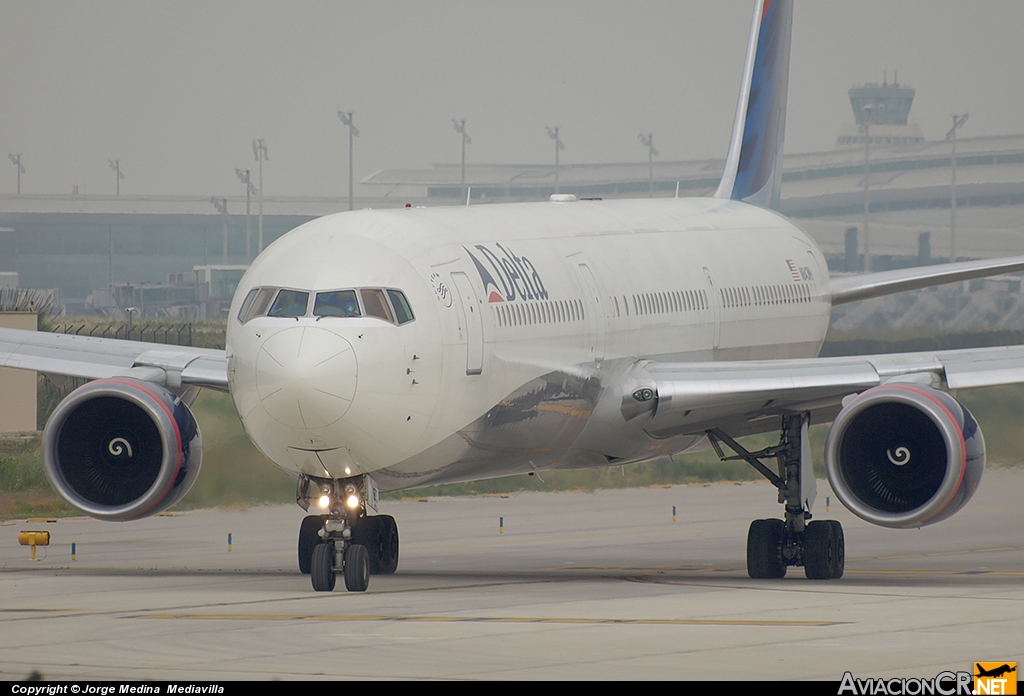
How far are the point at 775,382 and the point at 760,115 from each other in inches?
441

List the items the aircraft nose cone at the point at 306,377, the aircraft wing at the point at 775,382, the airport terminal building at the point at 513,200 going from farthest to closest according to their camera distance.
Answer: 1. the airport terminal building at the point at 513,200
2. the aircraft wing at the point at 775,382
3. the aircraft nose cone at the point at 306,377

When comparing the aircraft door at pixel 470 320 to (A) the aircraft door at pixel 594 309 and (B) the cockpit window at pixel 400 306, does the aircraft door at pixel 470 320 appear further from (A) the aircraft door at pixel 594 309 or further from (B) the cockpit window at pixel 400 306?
(A) the aircraft door at pixel 594 309

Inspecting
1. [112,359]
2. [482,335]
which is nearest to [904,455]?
[482,335]

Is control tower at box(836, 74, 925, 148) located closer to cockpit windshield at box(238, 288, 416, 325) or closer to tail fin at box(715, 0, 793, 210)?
tail fin at box(715, 0, 793, 210)

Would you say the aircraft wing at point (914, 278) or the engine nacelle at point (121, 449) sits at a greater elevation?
the aircraft wing at point (914, 278)

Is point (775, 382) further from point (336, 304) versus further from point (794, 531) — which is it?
point (336, 304)

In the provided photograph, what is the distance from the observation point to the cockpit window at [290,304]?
56.1 feet

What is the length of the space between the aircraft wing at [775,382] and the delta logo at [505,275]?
197cm

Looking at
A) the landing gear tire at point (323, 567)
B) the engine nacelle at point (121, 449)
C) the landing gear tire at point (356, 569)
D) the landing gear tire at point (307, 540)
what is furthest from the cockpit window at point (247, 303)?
the landing gear tire at point (307, 540)

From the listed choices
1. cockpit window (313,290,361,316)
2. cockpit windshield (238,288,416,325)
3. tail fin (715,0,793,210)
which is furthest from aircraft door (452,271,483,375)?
tail fin (715,0,793,210)

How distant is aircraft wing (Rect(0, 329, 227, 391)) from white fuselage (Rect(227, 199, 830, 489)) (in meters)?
3.01

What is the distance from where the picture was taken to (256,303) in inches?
684

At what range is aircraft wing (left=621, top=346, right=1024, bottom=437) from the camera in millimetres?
19641

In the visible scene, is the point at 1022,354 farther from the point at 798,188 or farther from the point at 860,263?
the point at 798,188
